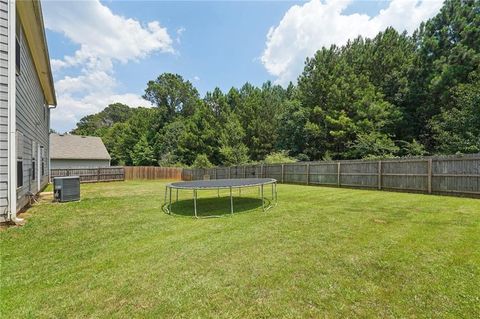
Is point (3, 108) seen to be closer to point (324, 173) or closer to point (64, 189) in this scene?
point (64, 189)

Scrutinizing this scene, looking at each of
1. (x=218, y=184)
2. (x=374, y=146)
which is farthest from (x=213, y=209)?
(x=374, y=146)

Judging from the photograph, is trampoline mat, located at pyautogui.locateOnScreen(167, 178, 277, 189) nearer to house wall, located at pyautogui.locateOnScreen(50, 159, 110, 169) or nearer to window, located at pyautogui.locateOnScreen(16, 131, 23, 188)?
window, located at pyautogui.locateOnScreen(16, 131, 23, 188)

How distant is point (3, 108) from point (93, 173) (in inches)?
673

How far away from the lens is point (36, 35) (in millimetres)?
8578

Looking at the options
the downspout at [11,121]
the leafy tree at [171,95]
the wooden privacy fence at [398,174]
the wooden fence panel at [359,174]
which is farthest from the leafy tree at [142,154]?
the downspout at [11,121]

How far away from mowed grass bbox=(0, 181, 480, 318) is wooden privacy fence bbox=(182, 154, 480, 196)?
3501mm

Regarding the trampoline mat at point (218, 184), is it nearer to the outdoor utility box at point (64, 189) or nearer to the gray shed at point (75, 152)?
the outdoor utility box at point (64, 189)

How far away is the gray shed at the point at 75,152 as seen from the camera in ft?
78.9

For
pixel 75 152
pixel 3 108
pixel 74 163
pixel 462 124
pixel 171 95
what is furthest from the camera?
pixel 171 95

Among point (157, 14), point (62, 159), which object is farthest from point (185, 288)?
point (62, 159)

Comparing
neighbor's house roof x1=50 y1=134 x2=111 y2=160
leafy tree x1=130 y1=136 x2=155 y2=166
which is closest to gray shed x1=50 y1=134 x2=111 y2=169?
neighbor's house roof x1=50 y1=134 x2=111 y2=160

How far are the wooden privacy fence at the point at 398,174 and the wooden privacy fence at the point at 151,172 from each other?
41.6 feet

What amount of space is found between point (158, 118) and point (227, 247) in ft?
126

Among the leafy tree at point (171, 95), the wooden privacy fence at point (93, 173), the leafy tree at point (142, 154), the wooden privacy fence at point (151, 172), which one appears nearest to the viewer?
→ the wooden privacy fence at point (93, 173)
